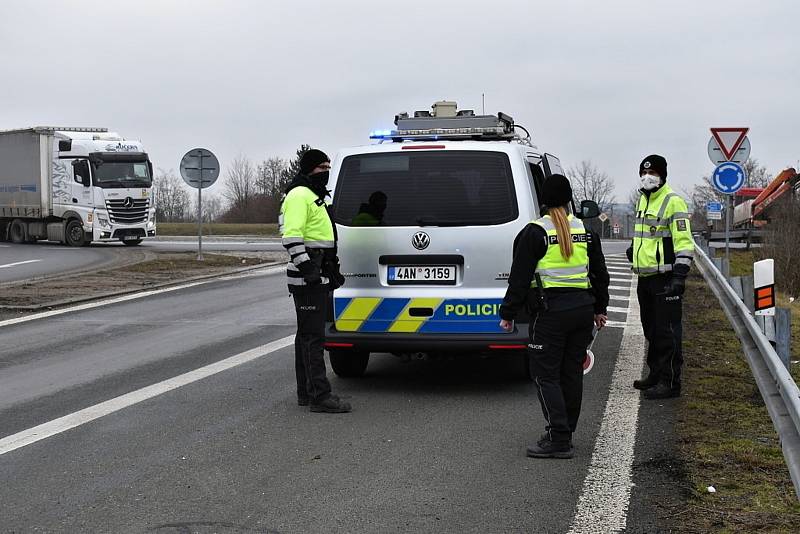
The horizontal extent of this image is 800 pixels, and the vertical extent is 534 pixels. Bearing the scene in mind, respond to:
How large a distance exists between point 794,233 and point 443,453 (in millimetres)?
16705

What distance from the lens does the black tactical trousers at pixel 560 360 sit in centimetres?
621

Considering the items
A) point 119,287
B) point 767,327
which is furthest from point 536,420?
point 119,287

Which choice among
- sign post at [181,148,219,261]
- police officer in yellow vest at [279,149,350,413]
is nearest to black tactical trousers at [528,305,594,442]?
police officer in yellow vest at [279,149,350,413]

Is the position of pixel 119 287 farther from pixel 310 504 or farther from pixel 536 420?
pixel 310 504

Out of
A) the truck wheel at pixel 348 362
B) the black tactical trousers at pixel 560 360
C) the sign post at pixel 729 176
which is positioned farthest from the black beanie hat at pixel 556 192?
the sign post at pixel 729 176

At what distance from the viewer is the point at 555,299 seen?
6.24 m

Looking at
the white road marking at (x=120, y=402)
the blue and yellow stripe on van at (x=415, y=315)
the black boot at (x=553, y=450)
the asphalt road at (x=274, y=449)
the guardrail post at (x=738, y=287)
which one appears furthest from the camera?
the guardrail post at (x=738, y=287)

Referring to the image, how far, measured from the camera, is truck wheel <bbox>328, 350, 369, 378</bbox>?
884 cm

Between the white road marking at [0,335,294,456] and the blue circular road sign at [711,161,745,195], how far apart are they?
11806 mm

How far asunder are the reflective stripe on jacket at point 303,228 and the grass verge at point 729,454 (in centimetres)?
279

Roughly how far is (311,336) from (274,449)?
147 centimetres

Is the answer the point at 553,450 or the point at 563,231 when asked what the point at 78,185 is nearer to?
the point at 563,231

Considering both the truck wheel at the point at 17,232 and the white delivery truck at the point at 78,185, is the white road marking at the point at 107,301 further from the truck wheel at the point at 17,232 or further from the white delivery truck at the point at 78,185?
the truck wheel at the point at 17,232

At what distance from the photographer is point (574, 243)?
6289 mm
